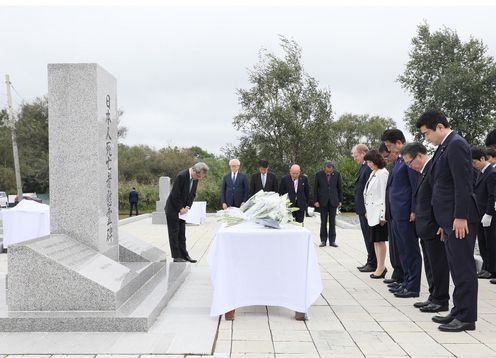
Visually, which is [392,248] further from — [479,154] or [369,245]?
[479,154]

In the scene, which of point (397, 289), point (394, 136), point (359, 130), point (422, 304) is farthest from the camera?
point (359, 130)

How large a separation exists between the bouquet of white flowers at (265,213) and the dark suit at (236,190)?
210 inches

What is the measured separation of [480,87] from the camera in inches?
1249

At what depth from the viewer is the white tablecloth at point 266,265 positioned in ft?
16.7

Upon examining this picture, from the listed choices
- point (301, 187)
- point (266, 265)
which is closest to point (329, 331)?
point (266, 265)

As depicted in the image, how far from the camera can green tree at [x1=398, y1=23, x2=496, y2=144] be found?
31641 mm

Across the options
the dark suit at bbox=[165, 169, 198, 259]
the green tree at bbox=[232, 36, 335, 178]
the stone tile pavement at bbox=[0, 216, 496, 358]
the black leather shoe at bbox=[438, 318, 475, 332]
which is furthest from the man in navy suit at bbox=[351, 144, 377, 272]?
the green tree at bbox=[232, 36, 335, 178]

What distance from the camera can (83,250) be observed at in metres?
5.63

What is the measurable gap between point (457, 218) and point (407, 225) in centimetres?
162

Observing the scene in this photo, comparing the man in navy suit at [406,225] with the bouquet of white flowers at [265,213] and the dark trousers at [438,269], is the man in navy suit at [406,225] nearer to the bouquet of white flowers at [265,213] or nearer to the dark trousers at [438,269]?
the dark trousers at [438,269]

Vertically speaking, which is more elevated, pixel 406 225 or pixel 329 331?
pixel 406 225

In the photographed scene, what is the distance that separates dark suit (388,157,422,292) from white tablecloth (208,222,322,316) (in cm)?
161

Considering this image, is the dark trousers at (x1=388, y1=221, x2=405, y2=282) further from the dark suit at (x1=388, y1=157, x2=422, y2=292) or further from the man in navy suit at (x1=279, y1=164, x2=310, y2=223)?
the man in navy suit at (x1=279, y1=164, x2=310, y2=223)

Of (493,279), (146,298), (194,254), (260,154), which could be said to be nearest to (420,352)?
(146,298)
